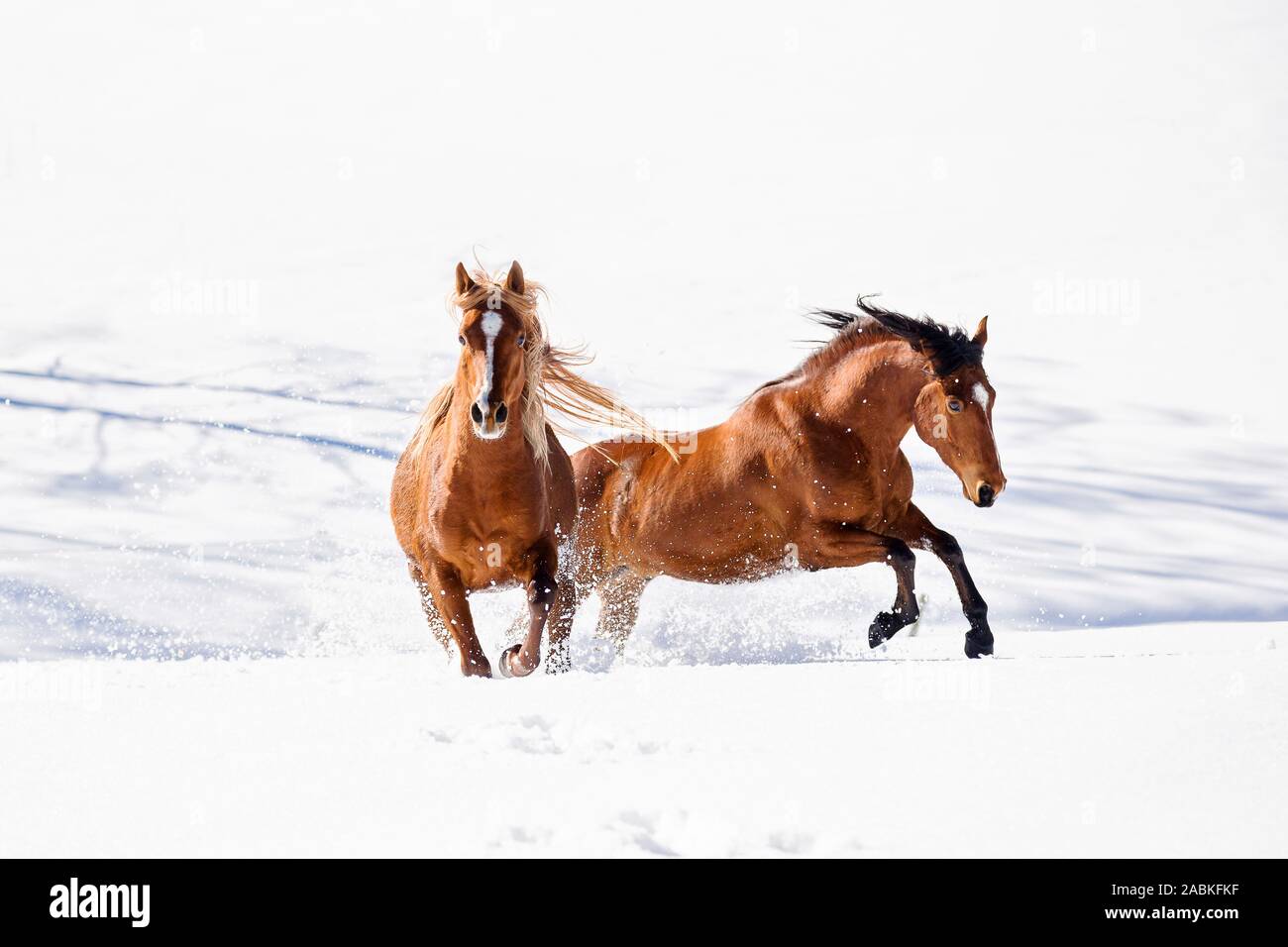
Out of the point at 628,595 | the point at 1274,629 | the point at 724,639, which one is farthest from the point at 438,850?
the point at 1274,629

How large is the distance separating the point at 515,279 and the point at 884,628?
276 centimetres

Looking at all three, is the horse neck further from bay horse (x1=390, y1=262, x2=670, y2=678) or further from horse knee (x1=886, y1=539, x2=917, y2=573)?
bay horse (x1=390, y1=262, x2=670, y2=678)

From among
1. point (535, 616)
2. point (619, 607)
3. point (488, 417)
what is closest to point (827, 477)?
point (535, 616)

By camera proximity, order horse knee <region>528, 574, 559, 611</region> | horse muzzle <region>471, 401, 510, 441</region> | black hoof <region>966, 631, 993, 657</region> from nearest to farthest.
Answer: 1. horse muzzle <region>471, 401, 510, 441</region>
2. horse knee <region>528, 574, 559, 611</region>
3. black hoof <region>966, 631, 993, 657</region>

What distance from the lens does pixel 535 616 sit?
577 cm

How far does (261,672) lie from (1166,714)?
3862 millimetres

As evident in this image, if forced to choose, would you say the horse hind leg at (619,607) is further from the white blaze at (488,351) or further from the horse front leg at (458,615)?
the white blaze at (488,351)

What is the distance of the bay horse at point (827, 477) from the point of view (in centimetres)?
650

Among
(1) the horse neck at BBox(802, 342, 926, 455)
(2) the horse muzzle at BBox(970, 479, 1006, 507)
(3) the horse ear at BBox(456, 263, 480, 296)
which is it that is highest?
(3) the horse ear at BBox(456, 263, 480, 296)

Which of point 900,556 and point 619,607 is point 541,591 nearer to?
point 900,556

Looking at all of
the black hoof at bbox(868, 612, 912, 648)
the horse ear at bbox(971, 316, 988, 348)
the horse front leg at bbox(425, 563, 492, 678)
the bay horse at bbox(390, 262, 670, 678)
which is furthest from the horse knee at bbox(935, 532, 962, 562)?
the horse front leg at bbox(425, 563, 492, 678)

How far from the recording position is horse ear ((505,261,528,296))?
221 inches

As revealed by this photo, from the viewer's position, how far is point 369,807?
3.26m

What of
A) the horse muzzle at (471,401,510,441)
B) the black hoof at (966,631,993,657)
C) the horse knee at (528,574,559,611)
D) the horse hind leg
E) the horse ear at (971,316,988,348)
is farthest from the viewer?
the horse hind leg
